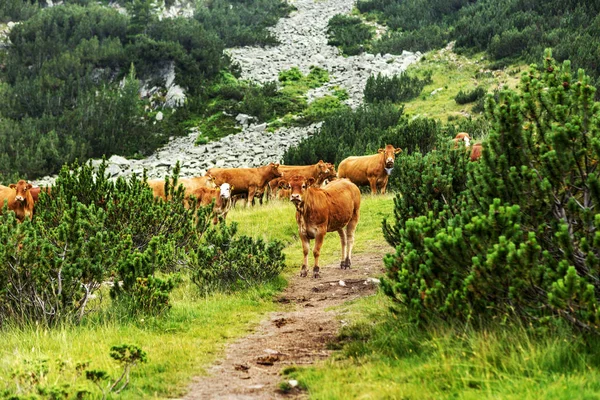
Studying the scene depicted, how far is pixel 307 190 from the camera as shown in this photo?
9.59m

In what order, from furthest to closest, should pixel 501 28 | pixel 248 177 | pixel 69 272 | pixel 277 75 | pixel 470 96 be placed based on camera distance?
1. pixel 277 75
2. pixel 501 28
3. pixel 470 96
4. pixel 248 177
5. pixel 69 272

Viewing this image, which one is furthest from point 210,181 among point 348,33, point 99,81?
point 348,33

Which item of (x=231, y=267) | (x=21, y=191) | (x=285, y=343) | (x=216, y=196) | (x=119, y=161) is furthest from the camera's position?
(x=119, y=161)

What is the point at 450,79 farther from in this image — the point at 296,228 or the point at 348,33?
the point at 296,228

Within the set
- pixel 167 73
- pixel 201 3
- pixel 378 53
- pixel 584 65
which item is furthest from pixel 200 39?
pixel 584 65

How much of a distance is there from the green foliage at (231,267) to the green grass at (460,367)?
354cm

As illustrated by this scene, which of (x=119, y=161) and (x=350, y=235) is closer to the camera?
(x=350, y=235)

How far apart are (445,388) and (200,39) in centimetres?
3722

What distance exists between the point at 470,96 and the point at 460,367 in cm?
2526

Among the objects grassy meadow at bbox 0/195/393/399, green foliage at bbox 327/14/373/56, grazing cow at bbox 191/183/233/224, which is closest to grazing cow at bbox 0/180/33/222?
grazing cow at bbox 191/183/233/224

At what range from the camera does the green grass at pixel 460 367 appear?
3.60 meters

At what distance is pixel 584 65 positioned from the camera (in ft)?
81.3

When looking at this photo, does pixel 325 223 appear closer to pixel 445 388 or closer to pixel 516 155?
pixel 516 155

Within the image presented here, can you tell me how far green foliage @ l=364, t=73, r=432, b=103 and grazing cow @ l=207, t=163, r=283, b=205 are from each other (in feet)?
46.5
